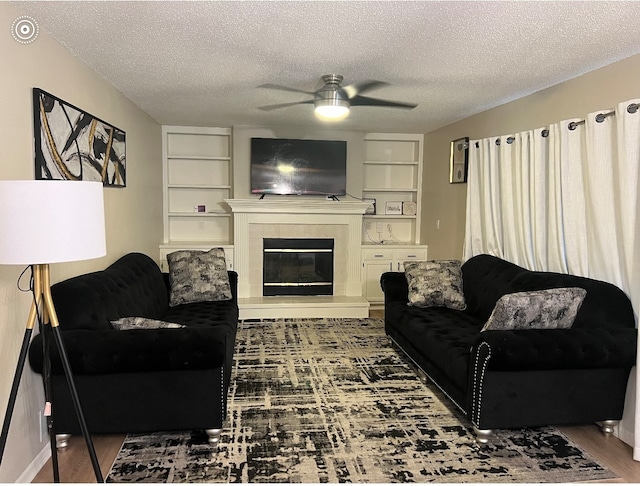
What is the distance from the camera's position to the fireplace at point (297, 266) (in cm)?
596

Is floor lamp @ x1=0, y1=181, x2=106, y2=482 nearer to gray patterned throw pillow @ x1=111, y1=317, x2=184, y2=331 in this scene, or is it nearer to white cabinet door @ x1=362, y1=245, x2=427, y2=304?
gray patterned throw pillow @ x1=111, y1=317, x2=184, y2=331

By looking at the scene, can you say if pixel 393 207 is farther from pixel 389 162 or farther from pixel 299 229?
pixel 299 229

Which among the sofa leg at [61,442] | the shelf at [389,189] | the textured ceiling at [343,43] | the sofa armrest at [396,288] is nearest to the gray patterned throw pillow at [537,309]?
the textured ceiling at [343,43]

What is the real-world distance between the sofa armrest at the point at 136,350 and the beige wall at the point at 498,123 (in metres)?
2.90

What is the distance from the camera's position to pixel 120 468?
7.88 feet

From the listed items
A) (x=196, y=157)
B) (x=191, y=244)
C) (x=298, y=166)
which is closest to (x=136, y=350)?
(x=191, y=244)

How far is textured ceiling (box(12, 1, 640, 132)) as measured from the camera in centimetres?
221

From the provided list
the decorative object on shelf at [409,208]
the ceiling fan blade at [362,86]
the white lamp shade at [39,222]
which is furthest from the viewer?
the decorative object on shelf at [409,208]

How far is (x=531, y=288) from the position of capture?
3.43 m

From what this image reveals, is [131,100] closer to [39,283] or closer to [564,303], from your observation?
[39,283]

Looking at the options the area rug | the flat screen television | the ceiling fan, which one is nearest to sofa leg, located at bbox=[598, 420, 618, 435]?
the area rug

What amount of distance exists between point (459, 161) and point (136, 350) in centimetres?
401

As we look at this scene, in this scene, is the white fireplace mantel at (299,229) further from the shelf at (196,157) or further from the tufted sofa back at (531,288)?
the tufted sofa back at (531,288)

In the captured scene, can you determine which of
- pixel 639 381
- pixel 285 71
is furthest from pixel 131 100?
pixel 639 381
